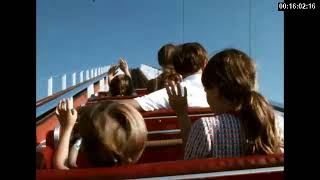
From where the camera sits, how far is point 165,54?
2240 millimetres

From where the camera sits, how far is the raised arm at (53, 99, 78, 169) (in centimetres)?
126

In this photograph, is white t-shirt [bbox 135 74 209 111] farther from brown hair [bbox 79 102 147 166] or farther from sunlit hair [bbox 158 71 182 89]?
brown hair [bbox 79 102 147 166]

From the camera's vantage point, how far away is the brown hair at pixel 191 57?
1839 millimetres

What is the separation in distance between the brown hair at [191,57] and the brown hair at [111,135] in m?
0.74

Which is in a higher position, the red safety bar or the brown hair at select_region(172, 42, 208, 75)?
the brown hair at select_region(172, 42, 208, 75)

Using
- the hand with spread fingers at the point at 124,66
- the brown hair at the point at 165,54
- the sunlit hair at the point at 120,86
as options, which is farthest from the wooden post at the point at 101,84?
the brown hair at the point at 165,54

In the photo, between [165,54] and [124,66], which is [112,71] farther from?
[165,54]

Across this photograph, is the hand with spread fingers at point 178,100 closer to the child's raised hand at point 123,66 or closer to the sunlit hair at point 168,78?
the sunlit hair at point 168,78

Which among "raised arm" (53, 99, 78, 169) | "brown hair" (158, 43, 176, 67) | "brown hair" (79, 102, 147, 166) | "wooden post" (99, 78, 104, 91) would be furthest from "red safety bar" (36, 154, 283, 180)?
"wooden post" (99, 78, 104, 91)

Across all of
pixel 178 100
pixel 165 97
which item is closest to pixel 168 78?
pixel 165 97

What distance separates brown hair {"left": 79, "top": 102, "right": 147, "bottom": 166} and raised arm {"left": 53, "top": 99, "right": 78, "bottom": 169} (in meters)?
0.14

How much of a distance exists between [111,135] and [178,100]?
485 mm
